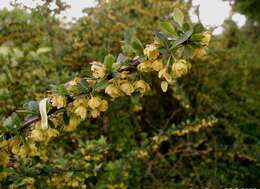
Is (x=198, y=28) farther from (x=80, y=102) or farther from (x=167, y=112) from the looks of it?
(x=167, y=112)

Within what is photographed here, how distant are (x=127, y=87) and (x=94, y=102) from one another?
0.36 feet

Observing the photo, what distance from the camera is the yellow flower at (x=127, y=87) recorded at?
120 cm

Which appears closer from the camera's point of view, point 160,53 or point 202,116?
point 160,53

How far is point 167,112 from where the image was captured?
237 inches

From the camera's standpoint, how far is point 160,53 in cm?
115

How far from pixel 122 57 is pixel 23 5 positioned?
2223 mm

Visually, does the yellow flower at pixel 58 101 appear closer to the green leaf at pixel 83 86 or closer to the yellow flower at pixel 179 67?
the green leaf at pixel 83 86

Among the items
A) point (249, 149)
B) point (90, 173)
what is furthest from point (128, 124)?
point (90, 173)

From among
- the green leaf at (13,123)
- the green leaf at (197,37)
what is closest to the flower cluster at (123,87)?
the green leaf at (197,37)

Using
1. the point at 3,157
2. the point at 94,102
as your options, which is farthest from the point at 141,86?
the point at 3,157

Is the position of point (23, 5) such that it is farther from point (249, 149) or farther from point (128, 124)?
point (249, 149)

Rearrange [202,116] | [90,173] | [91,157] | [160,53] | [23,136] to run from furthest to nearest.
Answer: [202,116]
[91,157]
[90,173]
[23,136]
[160,53]

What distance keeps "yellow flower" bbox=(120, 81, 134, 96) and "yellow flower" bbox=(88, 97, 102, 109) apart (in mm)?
82

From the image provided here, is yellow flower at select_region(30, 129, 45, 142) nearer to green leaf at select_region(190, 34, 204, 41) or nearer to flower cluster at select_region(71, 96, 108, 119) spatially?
flower cluster at select_region(71, 96, 108, 119)
